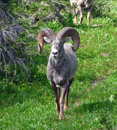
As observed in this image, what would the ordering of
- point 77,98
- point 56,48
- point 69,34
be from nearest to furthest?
point 56,48 → point 69,34 → point 77,98

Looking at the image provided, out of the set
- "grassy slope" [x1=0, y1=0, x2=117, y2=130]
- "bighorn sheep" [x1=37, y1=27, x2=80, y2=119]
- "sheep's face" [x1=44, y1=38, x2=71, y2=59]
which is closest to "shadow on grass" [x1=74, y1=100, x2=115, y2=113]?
"grassy slope" [x1=0, y1=0, x2=117, y2=130]

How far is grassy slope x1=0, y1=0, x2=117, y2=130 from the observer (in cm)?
732

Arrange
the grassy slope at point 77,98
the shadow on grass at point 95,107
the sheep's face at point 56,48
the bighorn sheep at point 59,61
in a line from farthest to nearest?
Answer: the shadow on grass at point 95,107
the bighorn sheep at point 59,61
the grassy slope at point 77,98
the sheep's face at point 56,48

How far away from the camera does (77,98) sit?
30.9ft

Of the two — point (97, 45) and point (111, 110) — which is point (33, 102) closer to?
point (111, 110)

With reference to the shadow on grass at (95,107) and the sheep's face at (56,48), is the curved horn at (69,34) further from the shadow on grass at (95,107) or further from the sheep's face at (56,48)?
the shadow on grass at (95,107)

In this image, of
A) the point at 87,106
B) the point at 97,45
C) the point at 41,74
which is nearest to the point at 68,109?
the point at 87,106

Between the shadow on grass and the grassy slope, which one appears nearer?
the grassy slope

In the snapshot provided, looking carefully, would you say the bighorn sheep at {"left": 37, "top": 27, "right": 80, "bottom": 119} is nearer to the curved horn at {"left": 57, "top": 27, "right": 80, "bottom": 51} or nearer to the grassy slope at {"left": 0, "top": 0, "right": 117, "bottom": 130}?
the curved horn at {"left": 57, "top": 27, "right": 80, "bottom": 51}

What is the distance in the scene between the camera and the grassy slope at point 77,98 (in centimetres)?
732

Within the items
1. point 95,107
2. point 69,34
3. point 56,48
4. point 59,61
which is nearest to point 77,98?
point 95,107

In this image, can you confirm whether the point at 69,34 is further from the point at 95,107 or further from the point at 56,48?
the point at 95,107

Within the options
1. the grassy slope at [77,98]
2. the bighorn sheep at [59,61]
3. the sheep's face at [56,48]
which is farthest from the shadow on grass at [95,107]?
the sheep's face at [56,48]

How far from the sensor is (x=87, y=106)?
8.21 m
